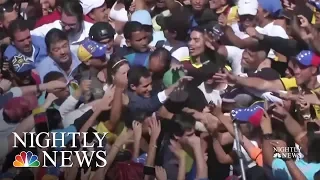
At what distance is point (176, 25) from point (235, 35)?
34cm

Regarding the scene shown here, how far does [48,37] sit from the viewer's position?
4.21m

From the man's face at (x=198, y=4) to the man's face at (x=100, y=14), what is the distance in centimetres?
49

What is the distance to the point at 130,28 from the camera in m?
4.25

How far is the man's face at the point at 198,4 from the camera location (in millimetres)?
4297

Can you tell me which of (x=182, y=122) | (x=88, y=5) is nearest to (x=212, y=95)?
(x=182, y=122)

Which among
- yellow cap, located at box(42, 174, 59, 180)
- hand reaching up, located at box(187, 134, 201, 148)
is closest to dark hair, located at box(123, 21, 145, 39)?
hand reaching up, located at box(187, 134, 201, 148)

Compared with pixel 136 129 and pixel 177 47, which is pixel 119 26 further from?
pixel 136 129

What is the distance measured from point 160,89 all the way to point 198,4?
0.53m

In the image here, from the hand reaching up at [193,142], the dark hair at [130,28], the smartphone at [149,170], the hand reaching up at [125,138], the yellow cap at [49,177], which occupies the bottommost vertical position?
the yellow cap at [49,177]

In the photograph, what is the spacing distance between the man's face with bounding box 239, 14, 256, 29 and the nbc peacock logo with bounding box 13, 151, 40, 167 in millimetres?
1380

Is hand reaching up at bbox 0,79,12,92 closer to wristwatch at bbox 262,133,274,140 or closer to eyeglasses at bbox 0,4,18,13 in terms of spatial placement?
eyeglasses at bbox 0,4,18,13

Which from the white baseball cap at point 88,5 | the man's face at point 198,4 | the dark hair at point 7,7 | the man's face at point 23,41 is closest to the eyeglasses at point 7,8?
the dark hair at point 7,7

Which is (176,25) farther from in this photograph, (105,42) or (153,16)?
(105,42)

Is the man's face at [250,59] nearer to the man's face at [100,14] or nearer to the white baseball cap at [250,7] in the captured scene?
the white baseball cap at [250,7]
